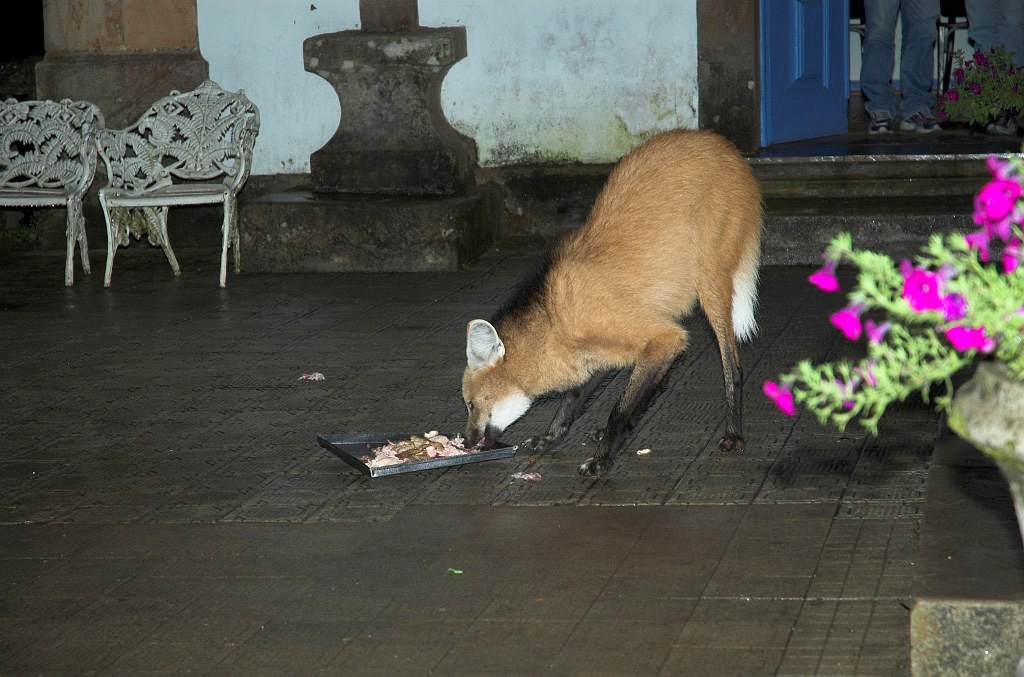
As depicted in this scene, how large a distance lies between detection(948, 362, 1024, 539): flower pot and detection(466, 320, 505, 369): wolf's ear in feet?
8.50

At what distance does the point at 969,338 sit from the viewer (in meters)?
2.15

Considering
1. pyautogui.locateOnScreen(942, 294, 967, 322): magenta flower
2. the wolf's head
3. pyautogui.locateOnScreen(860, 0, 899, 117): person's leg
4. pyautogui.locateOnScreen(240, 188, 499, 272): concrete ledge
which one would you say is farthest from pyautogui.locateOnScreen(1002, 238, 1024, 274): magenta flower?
pyautogui.locateOnScreen(860, 0, 899, 117): person's leg

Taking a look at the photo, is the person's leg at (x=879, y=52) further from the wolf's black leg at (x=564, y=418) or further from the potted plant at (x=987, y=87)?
the wolf's black leg at (x=564, y=418)

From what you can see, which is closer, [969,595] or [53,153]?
[969,595]

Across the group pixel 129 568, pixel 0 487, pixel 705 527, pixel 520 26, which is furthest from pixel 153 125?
pixel 705 527

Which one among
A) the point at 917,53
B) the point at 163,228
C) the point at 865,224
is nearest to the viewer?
the point at 865,224

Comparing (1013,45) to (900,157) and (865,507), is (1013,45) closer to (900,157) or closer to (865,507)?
(900,157)

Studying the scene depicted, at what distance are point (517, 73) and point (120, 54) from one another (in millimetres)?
3191

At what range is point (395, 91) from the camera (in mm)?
9586

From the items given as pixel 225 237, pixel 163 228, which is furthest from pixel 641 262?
pixel 163 228

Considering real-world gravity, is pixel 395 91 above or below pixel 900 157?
above

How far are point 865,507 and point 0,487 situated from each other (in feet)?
10.8

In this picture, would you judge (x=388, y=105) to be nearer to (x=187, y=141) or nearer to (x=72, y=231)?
(x=187, y=141)

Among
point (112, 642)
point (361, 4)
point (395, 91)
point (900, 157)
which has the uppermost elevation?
point (361, 4)
